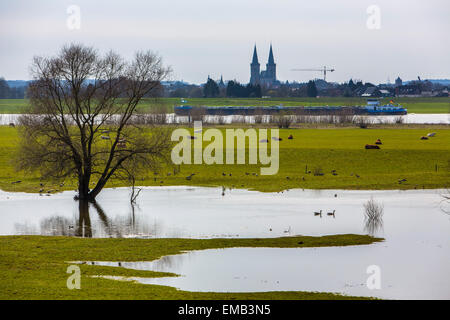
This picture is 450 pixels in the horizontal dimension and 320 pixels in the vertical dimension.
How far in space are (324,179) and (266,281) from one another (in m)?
33.7

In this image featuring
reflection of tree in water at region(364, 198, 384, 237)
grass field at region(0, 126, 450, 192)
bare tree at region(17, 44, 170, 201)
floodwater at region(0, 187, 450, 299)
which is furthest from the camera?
grass field at region(0, 126, 450, 192)

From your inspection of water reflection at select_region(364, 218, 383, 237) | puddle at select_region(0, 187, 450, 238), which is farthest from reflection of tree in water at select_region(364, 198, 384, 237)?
puddle at select_region(0, 187, 450, 238)

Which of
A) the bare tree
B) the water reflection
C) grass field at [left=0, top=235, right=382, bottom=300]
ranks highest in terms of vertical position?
the bare tree

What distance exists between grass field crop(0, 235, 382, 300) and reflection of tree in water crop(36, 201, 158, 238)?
6.67 ft

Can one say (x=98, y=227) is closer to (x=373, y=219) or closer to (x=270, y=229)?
(x=270, y=229)

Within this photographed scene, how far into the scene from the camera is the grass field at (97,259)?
23094 millimetres

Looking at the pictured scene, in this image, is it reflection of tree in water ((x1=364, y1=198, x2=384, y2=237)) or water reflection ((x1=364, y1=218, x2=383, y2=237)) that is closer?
water reflection ((x1=364, y1=218, x2=383, y2=237))

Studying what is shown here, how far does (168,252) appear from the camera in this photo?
31234 mm

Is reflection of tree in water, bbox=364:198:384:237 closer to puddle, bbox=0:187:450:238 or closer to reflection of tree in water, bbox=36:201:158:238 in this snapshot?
puddle, bbox=0:187:450:238

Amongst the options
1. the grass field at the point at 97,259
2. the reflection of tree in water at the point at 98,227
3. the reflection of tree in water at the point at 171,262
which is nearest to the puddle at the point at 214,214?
the reflection of tree in water at the point at 98,227

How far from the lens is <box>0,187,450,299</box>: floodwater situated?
2577 centimetres

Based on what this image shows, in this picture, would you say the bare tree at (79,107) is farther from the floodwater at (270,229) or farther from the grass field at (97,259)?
the grass field at (97,259)
